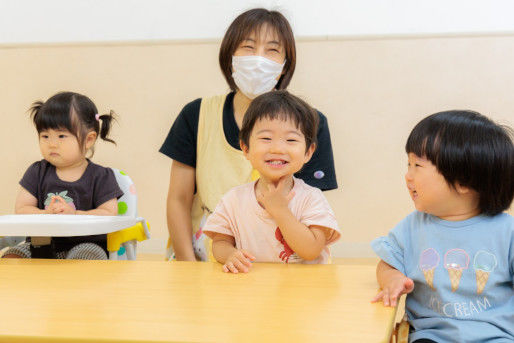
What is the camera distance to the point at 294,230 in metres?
1.30

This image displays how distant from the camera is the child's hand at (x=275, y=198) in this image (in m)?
1.33

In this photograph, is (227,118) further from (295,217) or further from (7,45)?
(7,45)

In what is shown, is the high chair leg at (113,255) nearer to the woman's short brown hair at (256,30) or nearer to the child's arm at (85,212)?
the child's arm at (85,212)

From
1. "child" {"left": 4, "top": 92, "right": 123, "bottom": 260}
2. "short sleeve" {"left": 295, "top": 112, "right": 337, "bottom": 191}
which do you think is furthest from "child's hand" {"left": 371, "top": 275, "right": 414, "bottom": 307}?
"child" {"left": 4, "top": 92, "right": 123, "bottom": 260}

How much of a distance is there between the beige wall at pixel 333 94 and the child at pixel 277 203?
2.24 m

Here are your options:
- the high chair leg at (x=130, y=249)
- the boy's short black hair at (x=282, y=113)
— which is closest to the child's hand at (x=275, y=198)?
the boy's short black hair at (x=282, y=113)

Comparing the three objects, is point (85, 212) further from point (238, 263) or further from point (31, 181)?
point (238, 263)

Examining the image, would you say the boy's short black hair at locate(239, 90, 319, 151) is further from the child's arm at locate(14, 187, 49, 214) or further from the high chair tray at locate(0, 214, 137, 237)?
the child's arm at locate(14, 187, 49, 214)

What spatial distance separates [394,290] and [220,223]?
1.71 ft

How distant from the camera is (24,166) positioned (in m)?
3.94

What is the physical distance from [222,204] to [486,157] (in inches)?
24.4

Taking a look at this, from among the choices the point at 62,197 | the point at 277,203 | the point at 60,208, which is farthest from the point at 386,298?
the point at 62,197

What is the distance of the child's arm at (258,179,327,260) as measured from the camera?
51.3 inches

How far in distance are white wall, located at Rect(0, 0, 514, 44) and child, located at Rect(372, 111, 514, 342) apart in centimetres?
250
